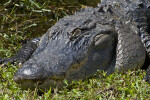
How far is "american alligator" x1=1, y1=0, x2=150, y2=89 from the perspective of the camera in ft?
9.48

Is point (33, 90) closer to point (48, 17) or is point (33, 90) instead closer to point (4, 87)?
point (4, 87)

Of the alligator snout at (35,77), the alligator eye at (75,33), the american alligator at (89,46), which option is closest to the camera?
the alligator snout at (35,77)

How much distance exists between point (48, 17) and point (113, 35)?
7.98 ft

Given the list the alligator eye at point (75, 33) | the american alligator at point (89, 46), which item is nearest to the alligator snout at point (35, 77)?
the american alligator at point (89, 46)

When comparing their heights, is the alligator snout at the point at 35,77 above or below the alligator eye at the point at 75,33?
below

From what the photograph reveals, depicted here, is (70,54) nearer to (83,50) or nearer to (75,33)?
(83,50)

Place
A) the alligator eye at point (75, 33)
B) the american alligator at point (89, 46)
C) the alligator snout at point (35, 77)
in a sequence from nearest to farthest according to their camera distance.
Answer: the alligator snout at point (35, 77)
the american alligator at point (89, 46)
the alligator eye at point (75, 33)

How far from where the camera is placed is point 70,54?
10.1 feet

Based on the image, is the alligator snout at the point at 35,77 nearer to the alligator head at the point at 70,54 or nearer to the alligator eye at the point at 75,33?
the alligator head at the point at 70,54

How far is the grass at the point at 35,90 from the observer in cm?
284

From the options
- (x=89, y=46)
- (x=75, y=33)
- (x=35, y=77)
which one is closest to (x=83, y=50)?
(x=89, y=46)

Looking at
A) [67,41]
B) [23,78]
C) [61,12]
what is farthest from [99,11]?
[61,12]

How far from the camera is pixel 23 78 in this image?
2.78 meters

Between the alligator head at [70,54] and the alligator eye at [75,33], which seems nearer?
the alligator head at [70,54]
